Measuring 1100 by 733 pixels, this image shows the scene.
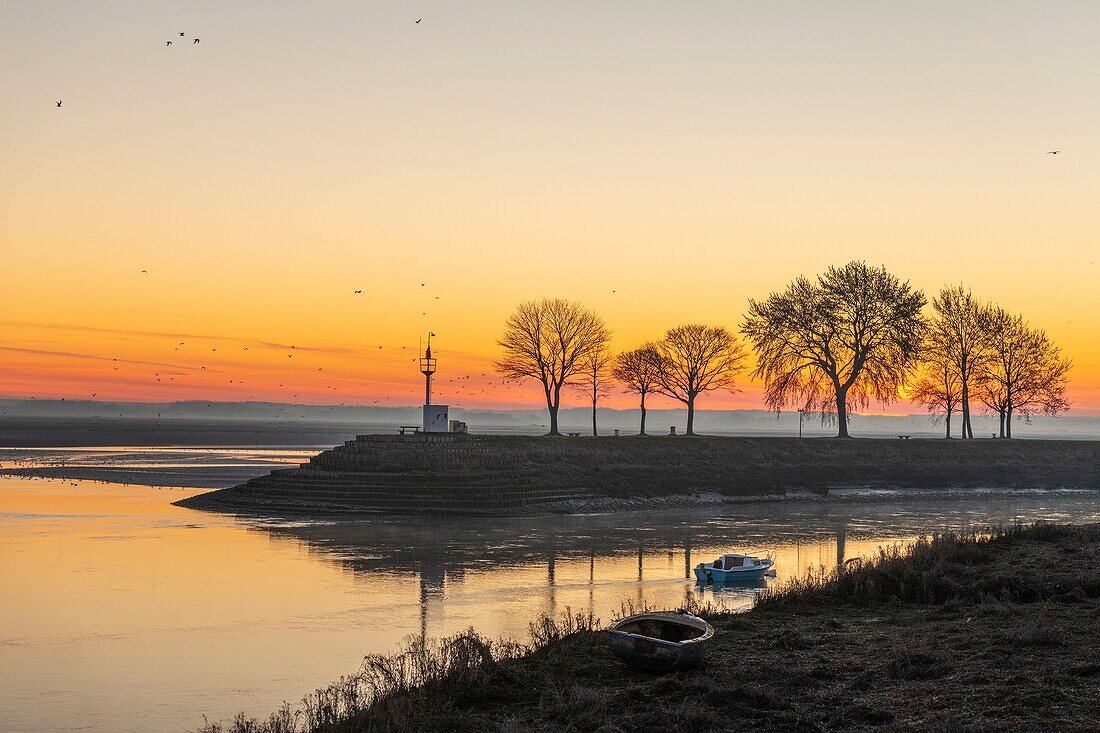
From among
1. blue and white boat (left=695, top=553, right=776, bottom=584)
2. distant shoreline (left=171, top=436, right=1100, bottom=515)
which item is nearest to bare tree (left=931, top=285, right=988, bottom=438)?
distant shoreline (left=171, top=436, right=1100, bottom=515)

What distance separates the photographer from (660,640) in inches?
748

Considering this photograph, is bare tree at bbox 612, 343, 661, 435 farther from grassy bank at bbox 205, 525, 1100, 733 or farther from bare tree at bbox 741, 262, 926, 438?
grassy bank at bbox 205, 525, 1100, 733

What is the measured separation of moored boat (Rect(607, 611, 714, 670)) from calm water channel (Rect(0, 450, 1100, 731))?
6.31 m

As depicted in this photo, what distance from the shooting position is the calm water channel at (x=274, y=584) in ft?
68.5

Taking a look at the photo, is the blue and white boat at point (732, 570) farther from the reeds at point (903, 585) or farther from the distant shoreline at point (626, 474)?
the distant shoreline at point (626, 474)

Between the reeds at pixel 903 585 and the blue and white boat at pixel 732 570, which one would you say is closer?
the reeds at pixel 903 585

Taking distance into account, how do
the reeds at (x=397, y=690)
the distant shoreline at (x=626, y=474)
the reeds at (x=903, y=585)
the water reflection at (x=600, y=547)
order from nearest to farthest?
the reeds at (x=397, y=690), the reeds at (x=903, y=585), the water reflection at (x=600, y=547), the distant shoreline at (x=626, y=474)

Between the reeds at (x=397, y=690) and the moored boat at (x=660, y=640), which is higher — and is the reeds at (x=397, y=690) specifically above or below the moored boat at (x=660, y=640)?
below

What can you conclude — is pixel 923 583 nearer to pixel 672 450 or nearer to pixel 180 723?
pixel 180 723

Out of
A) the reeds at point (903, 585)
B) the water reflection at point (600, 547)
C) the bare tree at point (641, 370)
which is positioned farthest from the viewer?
the bare tree at point (641, 370)

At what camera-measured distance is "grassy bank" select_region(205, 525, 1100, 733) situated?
15977 mm

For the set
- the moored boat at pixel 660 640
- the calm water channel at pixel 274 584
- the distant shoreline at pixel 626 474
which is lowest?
the calm water channel at pixel 274 584

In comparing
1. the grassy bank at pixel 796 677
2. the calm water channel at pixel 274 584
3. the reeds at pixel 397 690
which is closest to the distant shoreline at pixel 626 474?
the calm water channel at pixel 274 584

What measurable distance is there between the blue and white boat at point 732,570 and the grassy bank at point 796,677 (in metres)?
8.05
